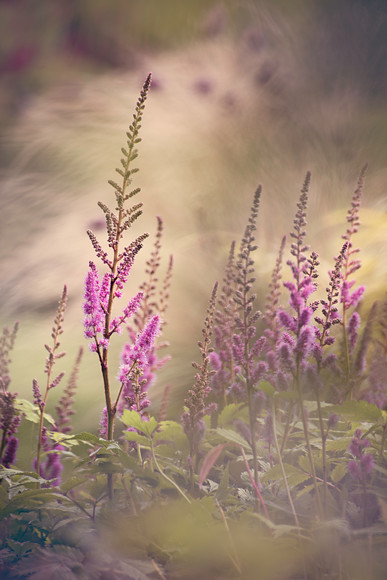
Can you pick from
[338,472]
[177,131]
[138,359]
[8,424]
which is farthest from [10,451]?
[177,131]

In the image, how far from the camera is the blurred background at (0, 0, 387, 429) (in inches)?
26.4

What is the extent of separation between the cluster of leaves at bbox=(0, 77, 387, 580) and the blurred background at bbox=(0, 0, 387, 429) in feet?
0.60

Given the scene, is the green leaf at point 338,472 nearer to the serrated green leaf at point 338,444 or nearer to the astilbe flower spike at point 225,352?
the serrated green leaf at point 338,444

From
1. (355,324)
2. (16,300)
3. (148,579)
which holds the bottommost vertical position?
(148,579)

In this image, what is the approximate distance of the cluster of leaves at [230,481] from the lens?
342mm

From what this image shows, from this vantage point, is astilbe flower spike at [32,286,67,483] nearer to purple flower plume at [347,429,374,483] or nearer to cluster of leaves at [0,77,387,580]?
cluster of leaves at [0,77,387,580]

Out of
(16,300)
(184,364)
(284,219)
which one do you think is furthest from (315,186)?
(16,300)

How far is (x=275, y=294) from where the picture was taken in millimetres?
574

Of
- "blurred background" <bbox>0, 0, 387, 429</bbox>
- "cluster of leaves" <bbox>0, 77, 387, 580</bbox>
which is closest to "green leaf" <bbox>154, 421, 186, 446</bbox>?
"cluster of leaves" <bbox>0, 77, 387, 580</bbox>

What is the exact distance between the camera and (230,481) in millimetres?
475

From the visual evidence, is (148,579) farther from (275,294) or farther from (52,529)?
(275,294)

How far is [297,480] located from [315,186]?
0.37 m

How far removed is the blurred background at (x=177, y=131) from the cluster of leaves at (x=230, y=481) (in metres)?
0.18

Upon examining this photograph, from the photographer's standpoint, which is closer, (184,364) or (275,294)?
(275,294)
